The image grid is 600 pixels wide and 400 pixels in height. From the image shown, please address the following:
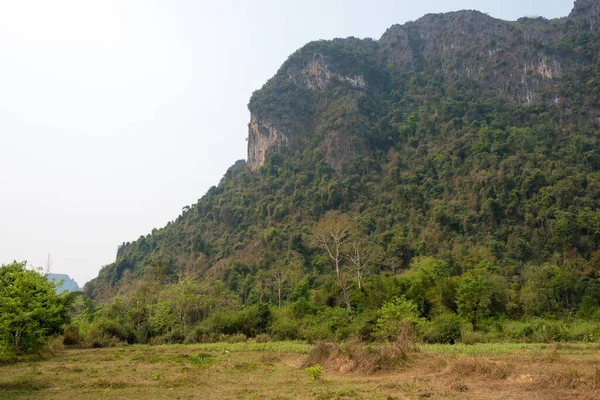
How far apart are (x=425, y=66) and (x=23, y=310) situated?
419 feet

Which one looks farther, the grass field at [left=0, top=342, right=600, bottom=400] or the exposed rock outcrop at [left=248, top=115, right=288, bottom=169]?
the exposed rock outcrop at [left=248, top=115, right=288, bottom=169]

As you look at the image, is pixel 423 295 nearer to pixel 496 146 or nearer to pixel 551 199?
pixel 551 199

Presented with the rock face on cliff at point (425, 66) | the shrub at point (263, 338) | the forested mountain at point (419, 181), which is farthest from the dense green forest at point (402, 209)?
the shrub at point (263, 338)

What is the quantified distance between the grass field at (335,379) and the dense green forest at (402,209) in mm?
8778

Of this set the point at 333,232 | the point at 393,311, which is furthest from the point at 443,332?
the point at 333,232

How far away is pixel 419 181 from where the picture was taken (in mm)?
82375

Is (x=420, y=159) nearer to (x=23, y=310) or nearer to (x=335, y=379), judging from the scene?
(x=335, y=379)

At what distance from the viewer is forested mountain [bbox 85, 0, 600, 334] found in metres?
50.7

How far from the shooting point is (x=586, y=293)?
4134cm

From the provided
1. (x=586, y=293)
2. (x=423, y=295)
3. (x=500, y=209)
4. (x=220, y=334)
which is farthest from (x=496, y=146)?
(x=220, y=334)

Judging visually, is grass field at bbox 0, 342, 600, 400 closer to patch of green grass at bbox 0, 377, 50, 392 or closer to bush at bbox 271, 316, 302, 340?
Result: patch of green grass at bbox 0, 377, 50, 392

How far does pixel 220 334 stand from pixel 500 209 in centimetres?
5003

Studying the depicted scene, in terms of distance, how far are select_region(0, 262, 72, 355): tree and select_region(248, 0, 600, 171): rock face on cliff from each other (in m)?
73.1

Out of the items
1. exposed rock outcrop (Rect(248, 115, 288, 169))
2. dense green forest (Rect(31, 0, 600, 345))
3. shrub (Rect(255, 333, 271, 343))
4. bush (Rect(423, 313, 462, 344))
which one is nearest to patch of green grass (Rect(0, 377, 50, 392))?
shrub (Rect(255, 333, 271, 343))
